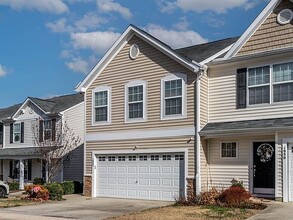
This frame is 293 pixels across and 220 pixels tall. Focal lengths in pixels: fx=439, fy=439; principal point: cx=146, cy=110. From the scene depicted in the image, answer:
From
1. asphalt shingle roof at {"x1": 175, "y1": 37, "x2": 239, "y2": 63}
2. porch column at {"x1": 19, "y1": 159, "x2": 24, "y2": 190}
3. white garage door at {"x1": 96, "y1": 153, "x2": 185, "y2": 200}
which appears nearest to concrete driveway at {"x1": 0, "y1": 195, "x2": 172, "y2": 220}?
white garage door at {"x1": 96, "y1": 153, "x2": 185, "y2": 200}

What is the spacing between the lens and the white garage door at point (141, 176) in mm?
21328

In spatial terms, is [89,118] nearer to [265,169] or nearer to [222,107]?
[222,107]

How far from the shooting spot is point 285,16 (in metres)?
19.4

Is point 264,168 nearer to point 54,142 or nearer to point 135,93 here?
point 135,93

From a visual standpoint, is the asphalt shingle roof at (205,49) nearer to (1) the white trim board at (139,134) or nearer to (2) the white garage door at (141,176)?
(1) the white trim board at (139,134)

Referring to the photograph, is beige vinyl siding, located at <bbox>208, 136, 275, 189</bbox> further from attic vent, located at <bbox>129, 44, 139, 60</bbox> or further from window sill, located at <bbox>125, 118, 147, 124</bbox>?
attic vent, located at <bbox>129, 44, 139, 60</bbox>

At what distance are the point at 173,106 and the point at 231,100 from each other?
2829mm

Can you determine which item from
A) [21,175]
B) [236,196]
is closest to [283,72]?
[236,196]

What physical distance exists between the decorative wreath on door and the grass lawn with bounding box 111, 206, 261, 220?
3.52 m

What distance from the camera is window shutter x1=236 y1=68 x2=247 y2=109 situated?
20266mm

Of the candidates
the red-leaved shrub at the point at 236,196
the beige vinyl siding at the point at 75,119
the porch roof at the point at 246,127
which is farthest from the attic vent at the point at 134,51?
the beige vinyl siding at the point at 75,119

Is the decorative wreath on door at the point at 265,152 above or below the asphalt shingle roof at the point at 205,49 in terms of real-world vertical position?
below

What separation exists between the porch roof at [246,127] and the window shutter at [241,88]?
882 mm

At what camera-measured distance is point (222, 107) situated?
68.9 ft
